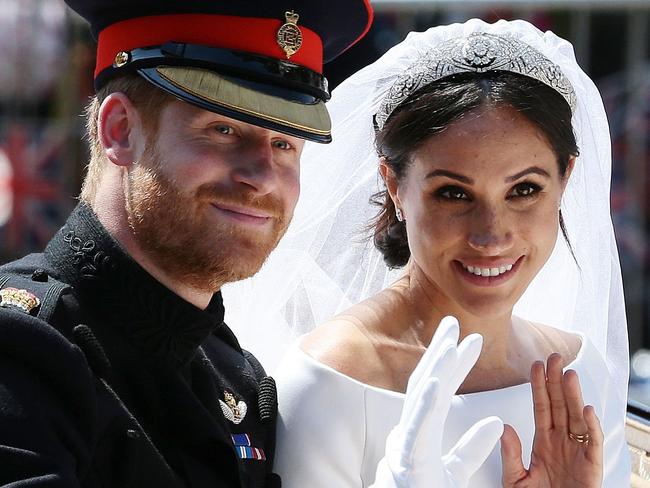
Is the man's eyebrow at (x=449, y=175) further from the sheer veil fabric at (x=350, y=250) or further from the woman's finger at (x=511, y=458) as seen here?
the woman's finger at (x=511, y=458)

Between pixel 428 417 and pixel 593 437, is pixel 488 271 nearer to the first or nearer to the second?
pixel 593 437

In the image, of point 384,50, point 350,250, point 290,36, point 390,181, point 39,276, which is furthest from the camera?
point 384,50

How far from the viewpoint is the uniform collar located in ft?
6.87

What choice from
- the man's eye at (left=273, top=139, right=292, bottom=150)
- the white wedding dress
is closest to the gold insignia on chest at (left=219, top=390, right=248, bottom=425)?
the white wedding dress

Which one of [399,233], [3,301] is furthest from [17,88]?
[3,301]

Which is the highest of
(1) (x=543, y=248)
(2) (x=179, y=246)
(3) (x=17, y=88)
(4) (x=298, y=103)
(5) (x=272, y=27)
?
(3) (x=17, y=88)

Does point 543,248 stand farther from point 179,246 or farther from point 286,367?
point 179,246

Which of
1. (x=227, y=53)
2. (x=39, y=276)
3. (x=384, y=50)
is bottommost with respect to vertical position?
(x=39, y=276)

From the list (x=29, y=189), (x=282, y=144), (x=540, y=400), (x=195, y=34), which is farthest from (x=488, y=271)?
(x=29, y=189)

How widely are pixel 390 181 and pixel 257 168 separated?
63cm

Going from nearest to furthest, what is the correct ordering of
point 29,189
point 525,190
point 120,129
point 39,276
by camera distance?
point 39,276, point 120,129, point 525,190, point 29,189

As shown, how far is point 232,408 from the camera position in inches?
91.1

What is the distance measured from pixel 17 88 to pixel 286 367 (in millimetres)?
8502

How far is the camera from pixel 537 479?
2.47m
